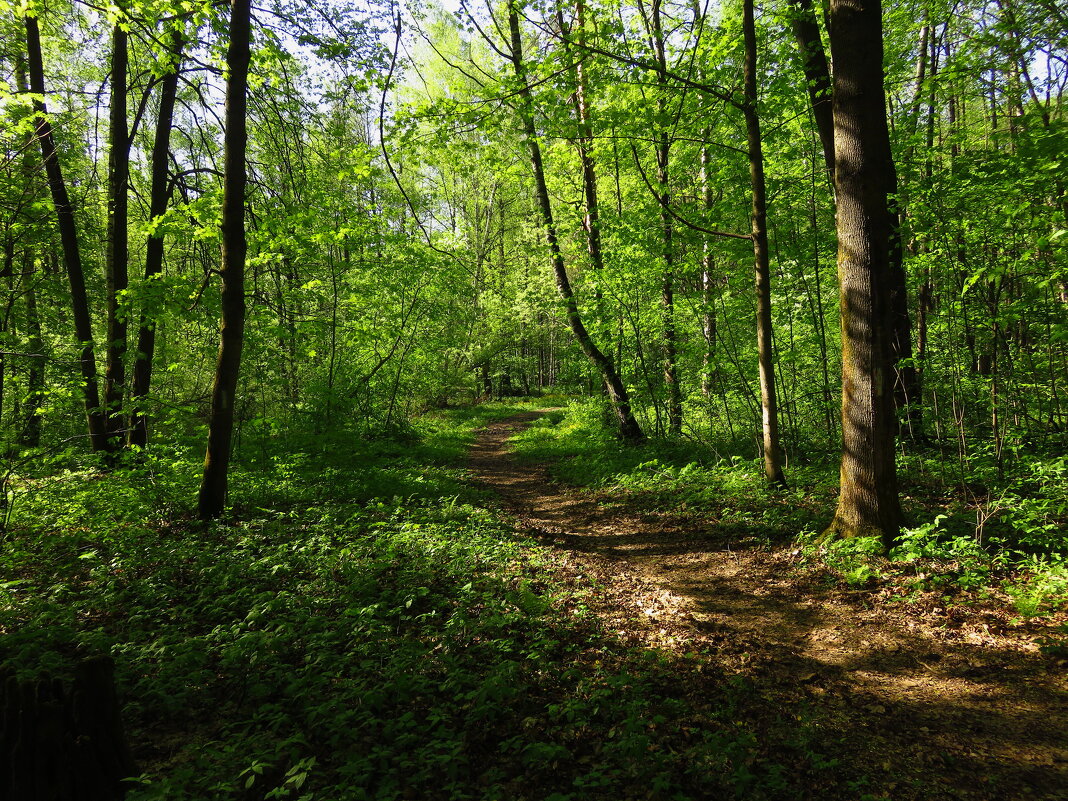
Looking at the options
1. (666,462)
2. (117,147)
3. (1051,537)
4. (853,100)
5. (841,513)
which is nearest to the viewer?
(1051,537)

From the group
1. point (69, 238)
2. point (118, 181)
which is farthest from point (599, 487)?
point (69, 238)

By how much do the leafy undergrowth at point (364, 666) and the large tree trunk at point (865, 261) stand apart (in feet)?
9.03

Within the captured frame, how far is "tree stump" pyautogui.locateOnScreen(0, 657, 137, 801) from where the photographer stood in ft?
7.50

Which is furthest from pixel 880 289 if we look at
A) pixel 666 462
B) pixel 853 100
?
pixel 666 462

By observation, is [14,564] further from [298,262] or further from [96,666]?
[298,262]

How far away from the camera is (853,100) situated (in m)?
4.81

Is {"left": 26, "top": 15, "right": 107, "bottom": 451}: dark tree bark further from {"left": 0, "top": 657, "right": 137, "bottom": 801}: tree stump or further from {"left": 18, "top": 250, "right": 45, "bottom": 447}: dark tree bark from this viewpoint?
{"left": 0, "top": 657, "right": 137, "bottom": 801}: tree stump

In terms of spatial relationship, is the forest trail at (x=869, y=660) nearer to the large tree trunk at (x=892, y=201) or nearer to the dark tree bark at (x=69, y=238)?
the large tree trunk at (x=892, y=201)

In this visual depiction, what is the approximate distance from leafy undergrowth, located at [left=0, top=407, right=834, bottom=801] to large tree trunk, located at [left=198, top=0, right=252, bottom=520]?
0.83 m

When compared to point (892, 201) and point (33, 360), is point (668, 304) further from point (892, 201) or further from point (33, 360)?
point (33, 360)

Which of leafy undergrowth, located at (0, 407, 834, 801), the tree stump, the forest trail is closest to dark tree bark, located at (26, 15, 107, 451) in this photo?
leafy undergrowth, located at (0, 407, 834, 801)

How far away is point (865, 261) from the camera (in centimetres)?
484

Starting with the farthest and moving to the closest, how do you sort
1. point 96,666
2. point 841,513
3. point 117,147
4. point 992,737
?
point 117,147, point 841,513, point 992,737, point 96,666

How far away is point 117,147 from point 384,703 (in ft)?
37.5
